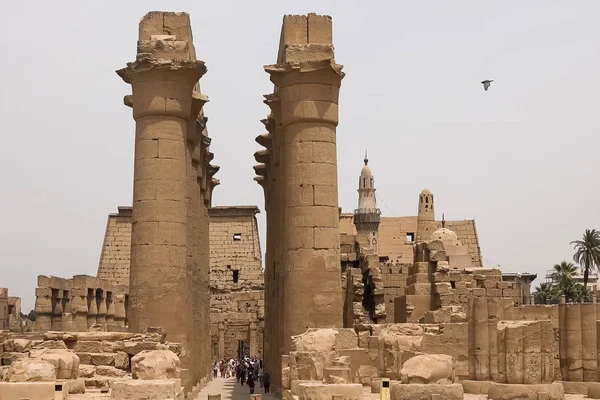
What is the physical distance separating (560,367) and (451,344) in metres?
1.85

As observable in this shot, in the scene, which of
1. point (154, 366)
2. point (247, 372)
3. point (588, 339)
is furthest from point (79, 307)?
point (588, 339)

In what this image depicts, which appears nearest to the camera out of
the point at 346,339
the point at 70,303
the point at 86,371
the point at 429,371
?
the point at 429,371

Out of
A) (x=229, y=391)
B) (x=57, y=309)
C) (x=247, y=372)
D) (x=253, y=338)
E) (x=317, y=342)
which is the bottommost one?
(x=229, y=391)

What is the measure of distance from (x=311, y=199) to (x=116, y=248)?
117 ft

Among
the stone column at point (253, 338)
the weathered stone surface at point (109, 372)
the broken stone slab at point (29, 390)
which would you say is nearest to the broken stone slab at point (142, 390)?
the broken stone slab at point (29, 390)

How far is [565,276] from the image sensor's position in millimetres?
56031

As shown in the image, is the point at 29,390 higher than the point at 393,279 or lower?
lower

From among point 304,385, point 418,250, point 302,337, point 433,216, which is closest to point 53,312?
point 418,250

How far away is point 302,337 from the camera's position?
16.2m

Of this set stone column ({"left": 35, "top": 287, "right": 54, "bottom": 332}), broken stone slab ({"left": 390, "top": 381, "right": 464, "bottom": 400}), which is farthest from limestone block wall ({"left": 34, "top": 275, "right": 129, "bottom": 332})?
broken stone slab ({"left": 390, "top": 381, "right": 464, "bottom": 400})

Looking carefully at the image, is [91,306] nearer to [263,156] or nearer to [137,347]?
[263,156]

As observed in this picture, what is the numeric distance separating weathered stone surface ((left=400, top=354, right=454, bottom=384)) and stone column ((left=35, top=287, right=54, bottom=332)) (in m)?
21.0

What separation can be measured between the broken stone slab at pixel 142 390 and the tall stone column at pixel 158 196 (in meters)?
7.68

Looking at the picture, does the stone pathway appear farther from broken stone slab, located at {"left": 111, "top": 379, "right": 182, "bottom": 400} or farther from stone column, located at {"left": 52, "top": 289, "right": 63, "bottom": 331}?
broken stone slab, located at {"left": 111, "top": 379, "right": 182, "bottom": 400}
